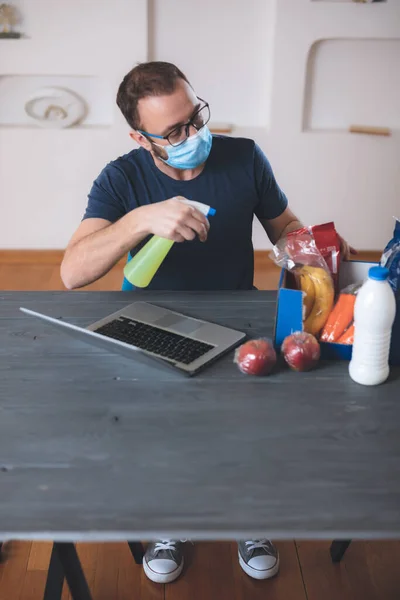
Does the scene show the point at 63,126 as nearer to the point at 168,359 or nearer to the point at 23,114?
the point at 23,114

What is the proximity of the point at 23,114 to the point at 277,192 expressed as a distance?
196 cm

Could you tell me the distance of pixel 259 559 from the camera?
1.50m

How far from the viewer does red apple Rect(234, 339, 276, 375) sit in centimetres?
111

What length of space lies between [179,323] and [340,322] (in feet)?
1.06

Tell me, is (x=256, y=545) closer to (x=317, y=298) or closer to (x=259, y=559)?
(x=259, y=559)

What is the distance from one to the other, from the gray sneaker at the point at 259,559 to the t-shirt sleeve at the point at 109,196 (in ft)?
2.83

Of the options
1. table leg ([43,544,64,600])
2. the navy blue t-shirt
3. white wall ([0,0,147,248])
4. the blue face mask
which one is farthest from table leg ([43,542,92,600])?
white wall ([0,0,147,248])

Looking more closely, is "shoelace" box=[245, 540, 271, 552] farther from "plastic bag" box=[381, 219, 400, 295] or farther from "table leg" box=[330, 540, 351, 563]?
"plastic bag" box=[381, 219, 400, 295]

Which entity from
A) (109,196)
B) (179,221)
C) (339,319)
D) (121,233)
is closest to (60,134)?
(109,196)

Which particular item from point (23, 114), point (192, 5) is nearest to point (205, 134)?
point (192, 5)

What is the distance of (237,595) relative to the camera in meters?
1.48

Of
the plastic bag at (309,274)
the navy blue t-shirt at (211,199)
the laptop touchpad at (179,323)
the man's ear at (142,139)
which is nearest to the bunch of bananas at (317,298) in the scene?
the plastic bag at (309,274)

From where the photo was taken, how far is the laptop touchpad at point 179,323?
1.27 metres

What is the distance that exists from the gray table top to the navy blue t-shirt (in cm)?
46
